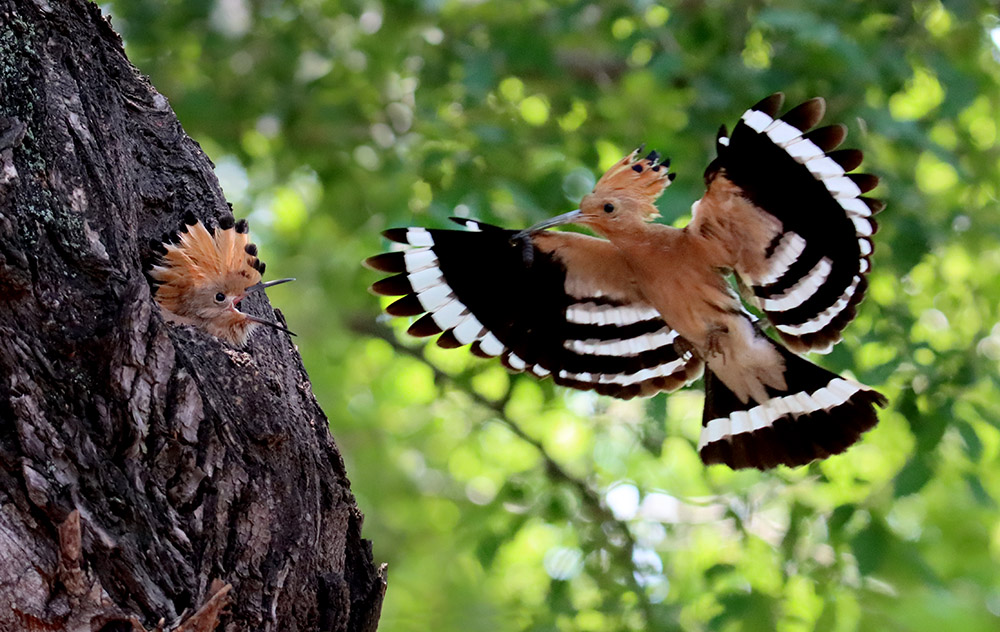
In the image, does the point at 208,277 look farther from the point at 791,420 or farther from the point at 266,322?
the point at 791,420

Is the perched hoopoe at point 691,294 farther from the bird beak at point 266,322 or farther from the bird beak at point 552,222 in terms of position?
the bird beak at point 266,322

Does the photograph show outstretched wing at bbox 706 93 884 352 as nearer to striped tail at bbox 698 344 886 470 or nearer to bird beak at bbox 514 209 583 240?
striped tail at bbox 698 344 886 470

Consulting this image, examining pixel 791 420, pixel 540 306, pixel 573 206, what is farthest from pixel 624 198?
pixel 573 206

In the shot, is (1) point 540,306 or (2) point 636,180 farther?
(1) point 540,306

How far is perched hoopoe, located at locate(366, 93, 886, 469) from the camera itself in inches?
110

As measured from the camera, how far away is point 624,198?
3.06m

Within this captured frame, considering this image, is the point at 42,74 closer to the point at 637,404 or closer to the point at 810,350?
the point at 810,350

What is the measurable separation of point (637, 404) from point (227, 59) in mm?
2853

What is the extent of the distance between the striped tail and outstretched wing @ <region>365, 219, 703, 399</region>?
19 cm

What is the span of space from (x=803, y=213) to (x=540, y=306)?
875mm

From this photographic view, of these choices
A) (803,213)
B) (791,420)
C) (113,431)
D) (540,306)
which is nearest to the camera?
(113,431)

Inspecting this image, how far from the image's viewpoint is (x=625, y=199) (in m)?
3.05

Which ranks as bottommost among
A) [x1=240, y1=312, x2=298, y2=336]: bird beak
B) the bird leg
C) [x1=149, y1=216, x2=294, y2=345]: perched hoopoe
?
[x1=240, y1=312, x2=298, y2=336]: bird beak

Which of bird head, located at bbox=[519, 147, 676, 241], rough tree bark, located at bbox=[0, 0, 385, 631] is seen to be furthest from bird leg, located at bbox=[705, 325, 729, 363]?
rough tree bark, located at bbox=[0, 0, 385, 631]
